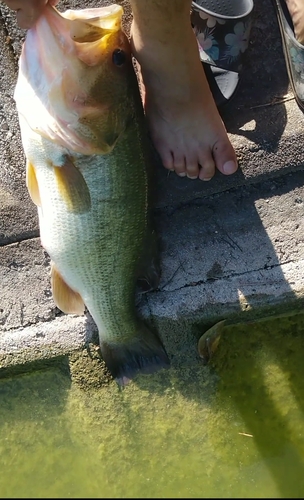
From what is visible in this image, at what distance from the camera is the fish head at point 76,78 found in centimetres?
179

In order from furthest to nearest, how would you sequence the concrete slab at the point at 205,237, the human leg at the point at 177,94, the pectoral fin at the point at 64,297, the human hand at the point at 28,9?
the concrete slab at the point at 205,237 < the pectoral fin at the point at 64,297 < the human leg at the point at 177,94 < the human hand at the point at 28,9

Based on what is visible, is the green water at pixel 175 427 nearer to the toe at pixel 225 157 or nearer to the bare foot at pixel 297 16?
the toe at pixel 225 157

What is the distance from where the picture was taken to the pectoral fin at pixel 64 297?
2.15 meters

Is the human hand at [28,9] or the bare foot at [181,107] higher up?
the human hand at [28,9]

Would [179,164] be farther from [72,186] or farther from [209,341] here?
[209,341]

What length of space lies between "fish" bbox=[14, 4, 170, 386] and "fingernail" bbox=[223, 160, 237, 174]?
0.34m

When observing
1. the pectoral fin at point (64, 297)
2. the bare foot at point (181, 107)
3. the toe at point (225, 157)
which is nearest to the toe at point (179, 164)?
the bare foot at point (181, 107)

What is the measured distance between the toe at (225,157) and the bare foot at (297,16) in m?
0.55

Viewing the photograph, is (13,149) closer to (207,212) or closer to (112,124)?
(112,124)

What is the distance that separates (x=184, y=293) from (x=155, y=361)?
31 cm

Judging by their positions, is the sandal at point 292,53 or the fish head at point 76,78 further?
the sandal at point 292,53

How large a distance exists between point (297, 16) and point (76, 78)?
1.04 metres

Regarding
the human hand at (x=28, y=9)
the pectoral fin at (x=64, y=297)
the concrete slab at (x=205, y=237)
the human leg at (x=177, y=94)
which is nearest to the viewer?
the human hand at (x=28, y=9)

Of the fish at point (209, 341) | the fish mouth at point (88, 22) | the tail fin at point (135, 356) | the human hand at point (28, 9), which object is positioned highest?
the human hand at point (28, 9)
